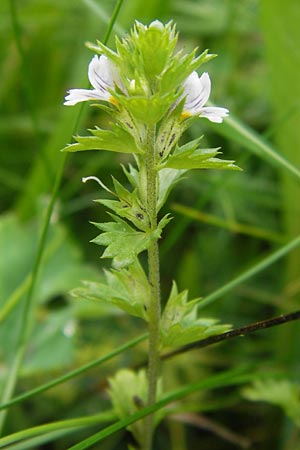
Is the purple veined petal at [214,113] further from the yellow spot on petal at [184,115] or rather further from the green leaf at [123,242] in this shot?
the green leaf at [123,242]

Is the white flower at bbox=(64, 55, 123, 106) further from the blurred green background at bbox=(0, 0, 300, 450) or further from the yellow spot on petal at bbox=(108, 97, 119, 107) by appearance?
the blurred green background at bbox=(0, 0, 300, 450)

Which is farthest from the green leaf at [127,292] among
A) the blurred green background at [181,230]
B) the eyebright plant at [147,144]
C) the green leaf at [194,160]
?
the blurred green background at [181,230]

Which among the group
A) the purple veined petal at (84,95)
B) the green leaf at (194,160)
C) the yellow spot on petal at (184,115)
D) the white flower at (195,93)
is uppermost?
the purple veined petal at (84,95)

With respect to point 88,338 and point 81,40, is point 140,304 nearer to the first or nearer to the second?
point 88,338

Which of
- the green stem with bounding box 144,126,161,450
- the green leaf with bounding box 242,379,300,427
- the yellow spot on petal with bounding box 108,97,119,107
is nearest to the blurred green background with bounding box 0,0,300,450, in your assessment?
the green leaf with bounding box 242,379,300,427

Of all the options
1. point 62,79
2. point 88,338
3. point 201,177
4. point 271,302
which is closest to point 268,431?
point 271,302

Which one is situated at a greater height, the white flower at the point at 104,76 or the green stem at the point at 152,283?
the white flower at the point at 104,76
